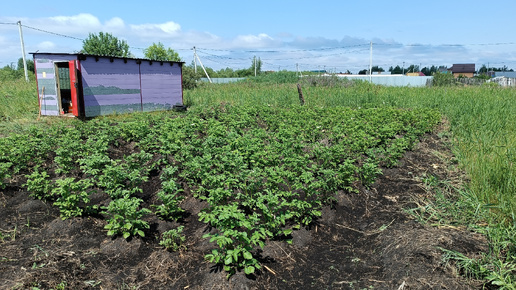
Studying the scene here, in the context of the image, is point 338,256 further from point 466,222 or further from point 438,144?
point 438,144

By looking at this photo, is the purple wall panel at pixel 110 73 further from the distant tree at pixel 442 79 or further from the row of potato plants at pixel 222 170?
the distant tree at pixel 442 79

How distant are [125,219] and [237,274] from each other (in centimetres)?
155

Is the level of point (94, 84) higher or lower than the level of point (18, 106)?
higher

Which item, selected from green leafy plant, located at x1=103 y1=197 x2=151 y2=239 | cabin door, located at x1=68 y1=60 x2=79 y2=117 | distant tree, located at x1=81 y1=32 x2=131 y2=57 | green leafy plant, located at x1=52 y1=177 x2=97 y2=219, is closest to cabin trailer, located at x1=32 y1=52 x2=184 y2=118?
cabin door, located at x1=68 y1=60 x2=79 y2=117

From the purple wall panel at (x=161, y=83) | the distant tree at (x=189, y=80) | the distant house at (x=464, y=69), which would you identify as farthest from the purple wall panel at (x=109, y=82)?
the distant house at (x=464, y=69)

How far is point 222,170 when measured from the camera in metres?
5.52

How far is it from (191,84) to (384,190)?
23319 millimetres

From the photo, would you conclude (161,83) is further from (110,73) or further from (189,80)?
(189,80)

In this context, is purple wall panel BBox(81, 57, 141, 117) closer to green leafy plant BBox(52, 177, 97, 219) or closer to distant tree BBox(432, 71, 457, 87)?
green leafy plant BBox(52, 177, 97, 219)

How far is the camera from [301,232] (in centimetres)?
437

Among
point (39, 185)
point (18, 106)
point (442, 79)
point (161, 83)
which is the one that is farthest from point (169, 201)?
point (442, 79)

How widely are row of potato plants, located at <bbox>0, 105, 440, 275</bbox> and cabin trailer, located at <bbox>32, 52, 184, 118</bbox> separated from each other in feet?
13.6

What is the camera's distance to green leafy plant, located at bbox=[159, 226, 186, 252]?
13.0 feet

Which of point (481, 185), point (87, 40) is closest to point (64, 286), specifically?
point (481, 185)
